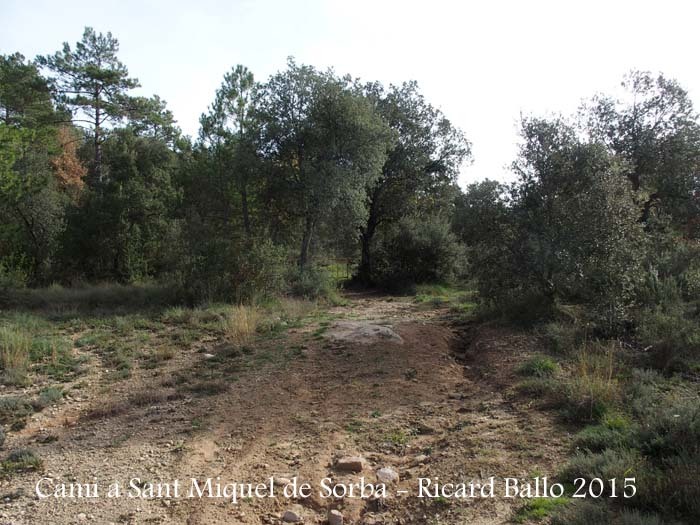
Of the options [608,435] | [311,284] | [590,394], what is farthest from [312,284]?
[608,435]

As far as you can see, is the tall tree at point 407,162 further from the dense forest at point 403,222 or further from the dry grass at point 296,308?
the dry grass at point 296,308


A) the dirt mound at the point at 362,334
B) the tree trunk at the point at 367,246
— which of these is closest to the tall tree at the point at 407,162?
the tree trunk at the point at 367,246

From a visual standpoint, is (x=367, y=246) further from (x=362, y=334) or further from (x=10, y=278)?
(x=10, y=278)

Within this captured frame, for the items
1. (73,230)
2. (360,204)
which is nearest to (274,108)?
(360,204)

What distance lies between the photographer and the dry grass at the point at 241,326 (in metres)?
9.32

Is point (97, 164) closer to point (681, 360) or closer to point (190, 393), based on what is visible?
point (190, 393)

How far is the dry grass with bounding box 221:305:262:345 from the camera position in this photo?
30.6ft

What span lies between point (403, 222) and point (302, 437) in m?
15.6

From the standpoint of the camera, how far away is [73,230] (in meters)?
17.3

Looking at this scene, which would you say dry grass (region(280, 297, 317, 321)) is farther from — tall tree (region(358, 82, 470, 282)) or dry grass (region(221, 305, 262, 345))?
tall tree (region(358, 82, 470, 282))

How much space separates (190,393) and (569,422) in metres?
4.85

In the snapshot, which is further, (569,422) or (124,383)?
(124,383)

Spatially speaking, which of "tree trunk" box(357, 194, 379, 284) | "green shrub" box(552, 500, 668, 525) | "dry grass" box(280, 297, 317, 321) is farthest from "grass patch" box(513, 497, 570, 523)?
"tree trunk" box(357, 194, 379, 284)

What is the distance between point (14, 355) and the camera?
7602mm
